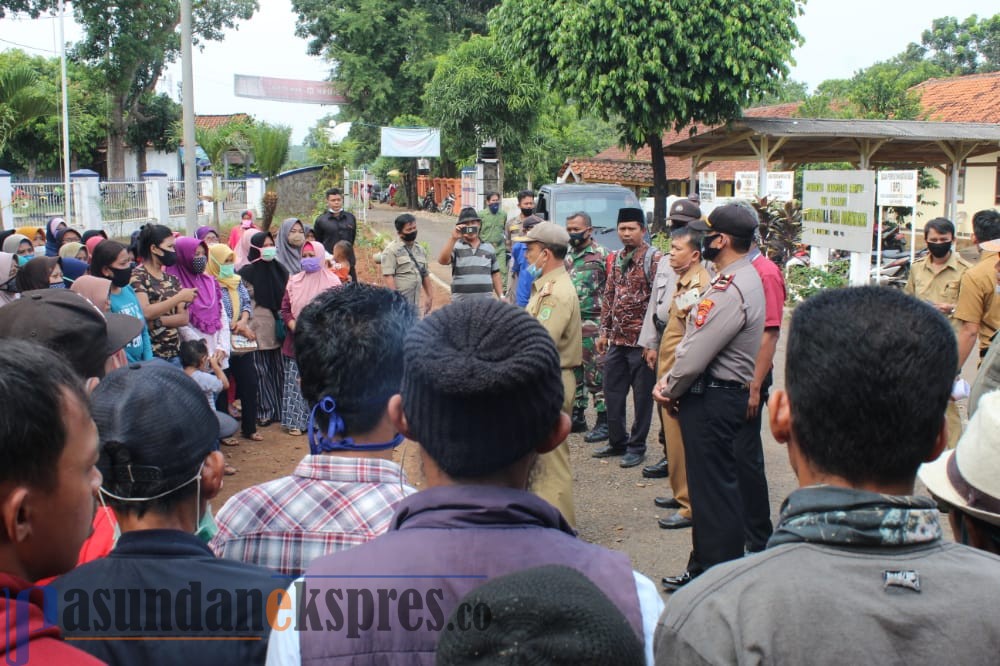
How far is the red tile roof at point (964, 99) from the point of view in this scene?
1136 inches

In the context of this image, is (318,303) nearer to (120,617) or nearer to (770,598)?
(120,617)

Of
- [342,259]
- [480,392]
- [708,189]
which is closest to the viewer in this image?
[480,392]

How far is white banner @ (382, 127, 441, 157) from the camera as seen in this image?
123ft

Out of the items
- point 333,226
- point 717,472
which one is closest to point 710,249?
→ point 717,472

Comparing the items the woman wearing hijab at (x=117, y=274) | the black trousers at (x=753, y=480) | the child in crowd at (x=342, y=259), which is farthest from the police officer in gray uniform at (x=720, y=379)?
the child in crowd at (x=342, y=259)

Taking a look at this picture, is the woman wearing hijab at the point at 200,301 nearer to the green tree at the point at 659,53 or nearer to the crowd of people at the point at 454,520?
the crowd of people at the point at 454,520

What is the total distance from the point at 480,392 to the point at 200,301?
5.57 meters

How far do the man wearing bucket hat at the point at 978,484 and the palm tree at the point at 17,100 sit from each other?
73.5 ft

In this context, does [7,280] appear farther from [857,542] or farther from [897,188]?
[897,188]

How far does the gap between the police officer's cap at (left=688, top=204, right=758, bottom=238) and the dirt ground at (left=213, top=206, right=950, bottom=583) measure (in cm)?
188

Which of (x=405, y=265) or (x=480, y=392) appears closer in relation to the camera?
(x=480, y=392)

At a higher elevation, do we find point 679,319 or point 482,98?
point 482,98

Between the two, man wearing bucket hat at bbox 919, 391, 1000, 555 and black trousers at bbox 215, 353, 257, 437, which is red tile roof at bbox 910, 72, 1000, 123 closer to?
black trousers at bbox 215, 353, 257, 437

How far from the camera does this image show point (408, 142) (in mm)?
37844
